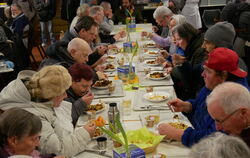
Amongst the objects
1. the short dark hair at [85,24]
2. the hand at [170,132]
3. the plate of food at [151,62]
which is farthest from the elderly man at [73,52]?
the hand at [170,132]

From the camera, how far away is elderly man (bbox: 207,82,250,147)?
1867 mm

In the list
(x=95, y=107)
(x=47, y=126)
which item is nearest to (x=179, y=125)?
(x=95, y=107)

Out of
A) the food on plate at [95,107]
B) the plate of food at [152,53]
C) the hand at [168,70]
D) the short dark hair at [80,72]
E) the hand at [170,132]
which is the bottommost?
the plate of food at [152,53]

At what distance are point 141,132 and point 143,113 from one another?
0.53 meters

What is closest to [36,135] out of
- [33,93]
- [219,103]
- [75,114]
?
[33,93]

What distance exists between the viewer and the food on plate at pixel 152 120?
252 cm

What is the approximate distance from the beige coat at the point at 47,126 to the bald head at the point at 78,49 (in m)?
1.32

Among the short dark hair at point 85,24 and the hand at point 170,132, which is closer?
the hand at point 170,132

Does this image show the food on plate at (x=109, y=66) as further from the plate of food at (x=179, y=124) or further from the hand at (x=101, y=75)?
the plate of food at (x=179, y=124)

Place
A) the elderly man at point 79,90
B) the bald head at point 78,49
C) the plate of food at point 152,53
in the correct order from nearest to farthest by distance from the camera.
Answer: the elderly man at point 79,90 → the bald head at point 78,49 → the plate of food at point 152,53

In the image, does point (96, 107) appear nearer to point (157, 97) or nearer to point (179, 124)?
point (157, 97)

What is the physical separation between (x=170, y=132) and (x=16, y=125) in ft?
3.44

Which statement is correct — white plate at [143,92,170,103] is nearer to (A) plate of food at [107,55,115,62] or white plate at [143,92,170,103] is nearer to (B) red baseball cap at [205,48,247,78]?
(B) red baseball cap at [205,48,247,78]

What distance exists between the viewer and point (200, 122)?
2.70 metres
